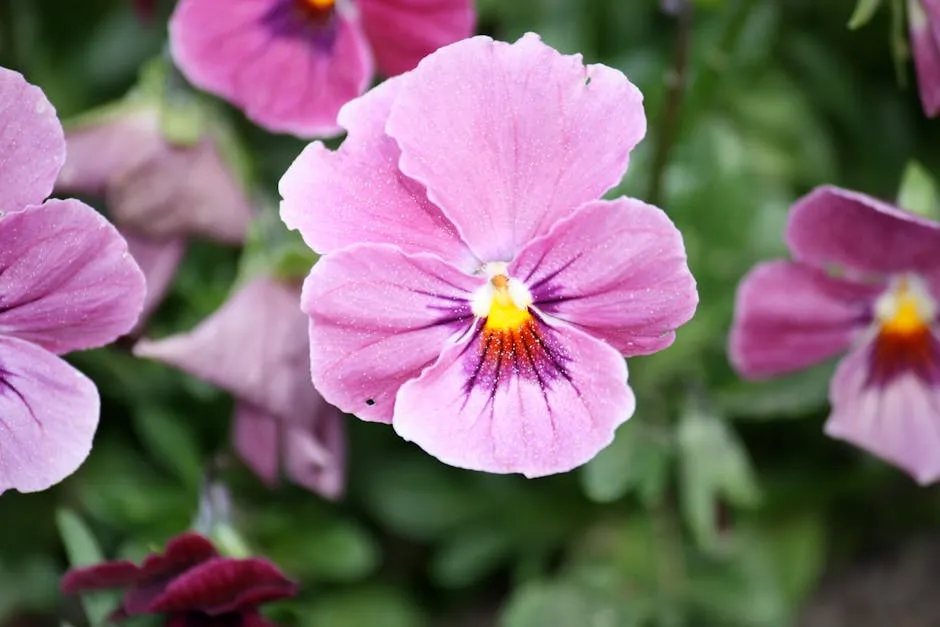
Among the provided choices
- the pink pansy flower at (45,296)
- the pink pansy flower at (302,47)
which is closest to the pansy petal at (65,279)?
the pink pansy flower at (45,296)

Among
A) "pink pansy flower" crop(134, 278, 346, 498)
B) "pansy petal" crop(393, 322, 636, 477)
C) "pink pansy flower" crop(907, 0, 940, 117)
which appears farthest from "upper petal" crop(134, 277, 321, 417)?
"pink pansy flower" crop(907, 0, 940, 117)

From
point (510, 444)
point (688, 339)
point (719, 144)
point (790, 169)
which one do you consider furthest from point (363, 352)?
point (790, 169)

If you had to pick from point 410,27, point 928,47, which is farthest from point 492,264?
point 928,47

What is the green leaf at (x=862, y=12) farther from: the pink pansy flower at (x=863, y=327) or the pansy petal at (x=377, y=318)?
the pansy petal at (x=377, y=318)

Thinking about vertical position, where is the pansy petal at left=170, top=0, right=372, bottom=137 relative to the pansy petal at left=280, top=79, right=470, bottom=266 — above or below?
below

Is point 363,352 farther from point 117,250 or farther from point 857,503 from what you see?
point 857,503

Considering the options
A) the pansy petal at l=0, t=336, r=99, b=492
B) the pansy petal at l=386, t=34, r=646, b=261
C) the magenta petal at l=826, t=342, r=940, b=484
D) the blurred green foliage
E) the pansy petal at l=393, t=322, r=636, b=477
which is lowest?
the blurred green foliage

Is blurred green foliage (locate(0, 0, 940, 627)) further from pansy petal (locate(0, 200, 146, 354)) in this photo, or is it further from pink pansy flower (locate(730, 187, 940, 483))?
pansy petal (locate(0, 200, 146, 354))
